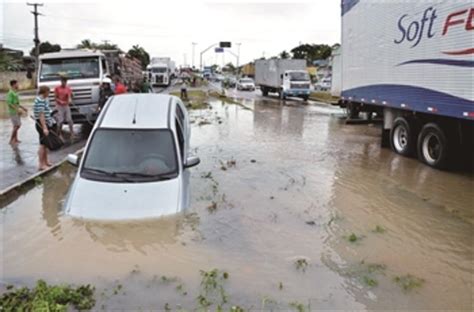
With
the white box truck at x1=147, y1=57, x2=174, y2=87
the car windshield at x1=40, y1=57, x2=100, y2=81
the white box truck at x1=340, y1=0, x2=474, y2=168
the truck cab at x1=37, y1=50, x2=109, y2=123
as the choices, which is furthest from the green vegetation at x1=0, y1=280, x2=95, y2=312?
the white box truck at x1=147, y1=57, x2=174, y2=87

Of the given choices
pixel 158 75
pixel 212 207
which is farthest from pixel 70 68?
pixel 158 75

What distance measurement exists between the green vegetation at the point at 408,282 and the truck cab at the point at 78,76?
11.3m

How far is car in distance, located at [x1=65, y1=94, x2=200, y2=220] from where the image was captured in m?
5.82

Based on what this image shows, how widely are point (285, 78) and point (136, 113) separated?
2953 centimetres

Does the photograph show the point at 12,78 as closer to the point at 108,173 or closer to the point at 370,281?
the point at 108,173

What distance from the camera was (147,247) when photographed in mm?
5504

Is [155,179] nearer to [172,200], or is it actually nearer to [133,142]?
[172,200]

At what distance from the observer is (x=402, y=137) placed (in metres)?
12.2

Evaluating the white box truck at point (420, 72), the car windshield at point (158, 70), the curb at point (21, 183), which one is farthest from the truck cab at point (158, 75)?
the curb at point (21, 183)

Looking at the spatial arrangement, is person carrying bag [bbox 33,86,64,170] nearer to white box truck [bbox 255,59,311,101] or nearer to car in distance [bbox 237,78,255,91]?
white box truck [bbox 255,59,311,101]

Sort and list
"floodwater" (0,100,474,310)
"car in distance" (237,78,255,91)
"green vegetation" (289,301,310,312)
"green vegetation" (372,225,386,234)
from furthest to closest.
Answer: "car in distance" (237,78,255,91) → "green vegetation" (372,225,386,234) → "floodwater" (0,100,474,310) → "green vegetation" (289,301,310,312)

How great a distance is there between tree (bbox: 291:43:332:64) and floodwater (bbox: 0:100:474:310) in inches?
3545

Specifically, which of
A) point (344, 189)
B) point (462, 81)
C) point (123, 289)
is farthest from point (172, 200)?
point (462, 81)

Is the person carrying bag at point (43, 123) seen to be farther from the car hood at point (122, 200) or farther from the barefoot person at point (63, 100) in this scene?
the car hood at point (122, 200)
